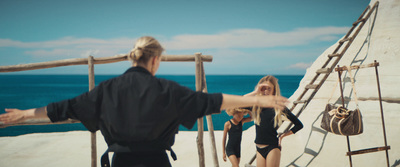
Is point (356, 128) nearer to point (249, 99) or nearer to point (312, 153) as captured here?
point (312, 153)

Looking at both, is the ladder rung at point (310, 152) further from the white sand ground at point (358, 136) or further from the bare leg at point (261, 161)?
the bare leg at point (261, 161)

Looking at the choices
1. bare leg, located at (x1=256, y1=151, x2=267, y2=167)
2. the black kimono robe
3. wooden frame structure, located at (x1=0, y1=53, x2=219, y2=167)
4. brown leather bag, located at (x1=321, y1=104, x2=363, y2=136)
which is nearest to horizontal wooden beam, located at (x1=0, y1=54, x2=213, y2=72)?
wooden frame structure, located at (x1=0, y1=53, x2=219, y2=167)

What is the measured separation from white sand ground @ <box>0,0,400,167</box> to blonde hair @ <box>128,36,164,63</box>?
5.30 metres

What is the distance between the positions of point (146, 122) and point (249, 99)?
680mm

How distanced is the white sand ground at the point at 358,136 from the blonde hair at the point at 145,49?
5.30 m

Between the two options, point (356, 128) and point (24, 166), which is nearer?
point (356, 128)

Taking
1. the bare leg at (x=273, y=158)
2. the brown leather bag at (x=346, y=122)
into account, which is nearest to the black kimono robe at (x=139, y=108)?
the bare leg at (x=273, y=158)

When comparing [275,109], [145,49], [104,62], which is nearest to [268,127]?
[275,109]

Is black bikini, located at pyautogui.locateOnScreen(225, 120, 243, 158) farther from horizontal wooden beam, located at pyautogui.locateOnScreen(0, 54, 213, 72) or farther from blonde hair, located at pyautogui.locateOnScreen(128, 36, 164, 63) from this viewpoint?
blonde hair, located at pyautogui.locateOnScreen(128, 36, 164, 63)

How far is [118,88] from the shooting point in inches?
70.6

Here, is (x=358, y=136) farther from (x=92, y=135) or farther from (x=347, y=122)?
(x=92, y=135)

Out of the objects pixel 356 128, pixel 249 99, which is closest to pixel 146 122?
pixel 249 99

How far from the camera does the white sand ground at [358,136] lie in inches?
229

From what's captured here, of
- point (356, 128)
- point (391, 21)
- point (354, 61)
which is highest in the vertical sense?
point (391, 21)
